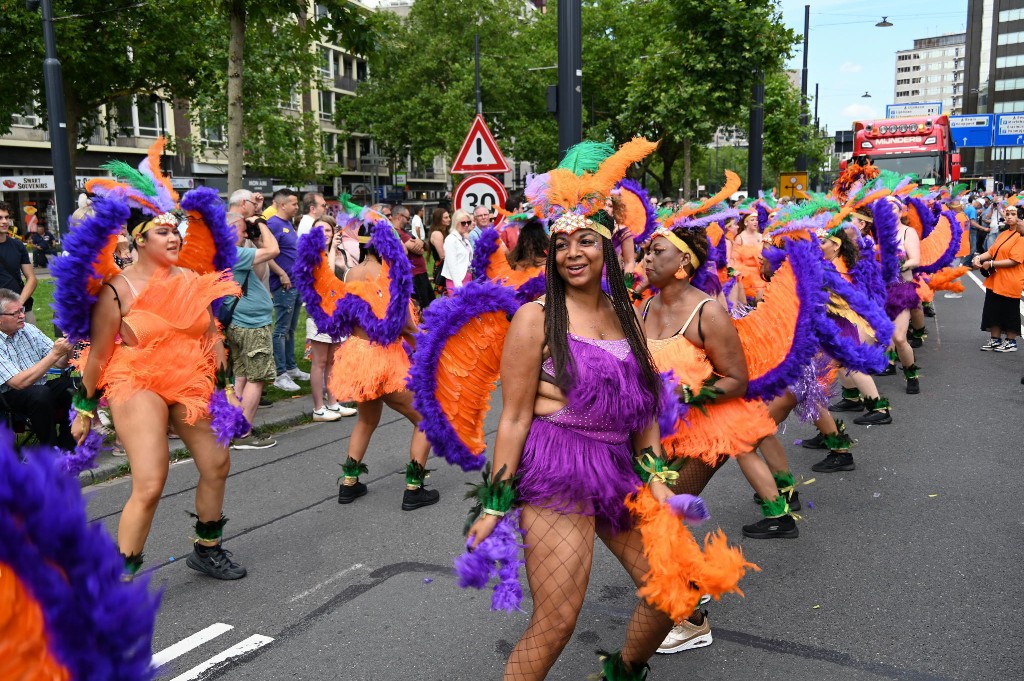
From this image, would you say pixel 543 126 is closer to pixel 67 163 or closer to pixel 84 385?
pixel 67 163

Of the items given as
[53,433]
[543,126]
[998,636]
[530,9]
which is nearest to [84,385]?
[53,433]

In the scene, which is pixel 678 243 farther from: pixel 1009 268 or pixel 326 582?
pixel 1009 268

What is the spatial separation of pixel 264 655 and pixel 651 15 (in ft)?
50.2

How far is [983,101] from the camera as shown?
102125 mm

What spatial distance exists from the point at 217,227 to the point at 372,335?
1249 millimetres

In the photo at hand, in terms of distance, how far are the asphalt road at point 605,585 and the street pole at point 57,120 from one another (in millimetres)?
6120

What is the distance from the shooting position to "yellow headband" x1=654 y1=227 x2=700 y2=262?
13.4 ft

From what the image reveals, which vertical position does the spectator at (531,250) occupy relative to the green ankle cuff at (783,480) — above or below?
above

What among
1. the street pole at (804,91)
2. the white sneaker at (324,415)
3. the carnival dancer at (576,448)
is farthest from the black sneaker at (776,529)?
the street pole at (804,91)

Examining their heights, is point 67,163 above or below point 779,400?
above

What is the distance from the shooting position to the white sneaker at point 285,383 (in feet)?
30.5

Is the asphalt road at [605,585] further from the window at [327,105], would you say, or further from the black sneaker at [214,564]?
the window at [327,105]

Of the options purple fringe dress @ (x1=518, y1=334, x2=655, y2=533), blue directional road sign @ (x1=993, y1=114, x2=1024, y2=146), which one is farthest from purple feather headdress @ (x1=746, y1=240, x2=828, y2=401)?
blue directional road sign @ (x1=993, y1=114, x2=1024, y2=146)

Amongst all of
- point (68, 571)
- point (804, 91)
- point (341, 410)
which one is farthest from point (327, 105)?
point (68, 571)
